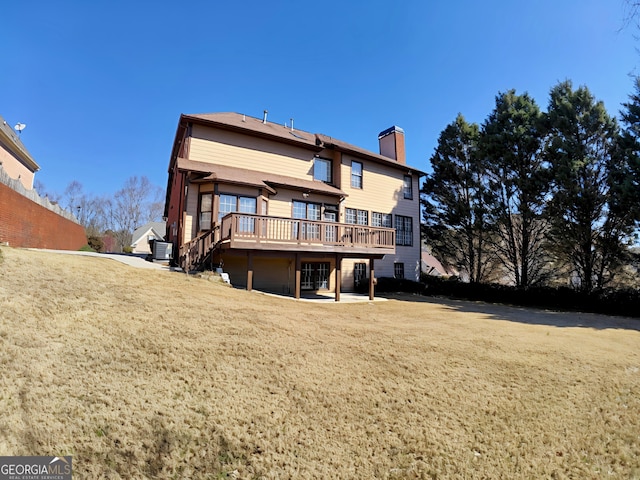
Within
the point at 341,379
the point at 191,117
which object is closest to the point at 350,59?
the point at 191,117

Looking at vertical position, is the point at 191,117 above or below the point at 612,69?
above

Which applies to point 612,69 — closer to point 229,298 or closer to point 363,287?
point 229,298

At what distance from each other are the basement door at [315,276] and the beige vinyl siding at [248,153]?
4.79 metres

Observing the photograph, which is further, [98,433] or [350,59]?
[350,59]

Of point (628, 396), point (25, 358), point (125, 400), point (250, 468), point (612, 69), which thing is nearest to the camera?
point (250, 468)

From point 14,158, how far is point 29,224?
13.2m

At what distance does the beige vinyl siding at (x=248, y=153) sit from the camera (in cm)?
1362

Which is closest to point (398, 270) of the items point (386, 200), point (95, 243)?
point (386, 200)

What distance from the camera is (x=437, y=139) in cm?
2403

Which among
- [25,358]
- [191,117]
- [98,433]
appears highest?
[191,117]

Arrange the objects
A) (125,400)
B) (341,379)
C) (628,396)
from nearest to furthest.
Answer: (125,400)
(341,379)
(628,396)

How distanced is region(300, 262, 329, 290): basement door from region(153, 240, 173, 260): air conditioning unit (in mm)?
6446

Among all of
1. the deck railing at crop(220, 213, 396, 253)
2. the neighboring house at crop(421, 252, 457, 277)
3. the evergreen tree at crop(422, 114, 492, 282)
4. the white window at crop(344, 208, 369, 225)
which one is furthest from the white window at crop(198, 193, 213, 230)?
the neighboring house at crop(421, 252, 457, 277)

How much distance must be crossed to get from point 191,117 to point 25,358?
38.4 feet
